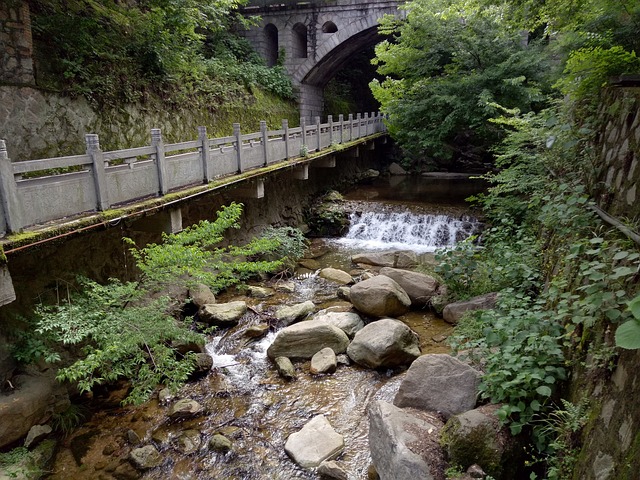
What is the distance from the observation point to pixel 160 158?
7141 millimetres

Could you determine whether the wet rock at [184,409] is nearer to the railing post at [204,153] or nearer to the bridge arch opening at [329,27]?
the railing post at [204,153]

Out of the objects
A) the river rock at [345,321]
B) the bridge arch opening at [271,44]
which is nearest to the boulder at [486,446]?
the river rock at [345,321]

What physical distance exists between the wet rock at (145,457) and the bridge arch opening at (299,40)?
21384mm

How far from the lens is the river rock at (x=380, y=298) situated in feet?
26.7

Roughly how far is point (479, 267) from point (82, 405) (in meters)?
7.36

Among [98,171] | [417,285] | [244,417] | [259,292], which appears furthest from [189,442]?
[417,285]

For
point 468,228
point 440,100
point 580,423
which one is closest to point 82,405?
point 580,423

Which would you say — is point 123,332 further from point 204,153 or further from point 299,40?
point 299,40

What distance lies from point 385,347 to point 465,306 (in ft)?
6.86

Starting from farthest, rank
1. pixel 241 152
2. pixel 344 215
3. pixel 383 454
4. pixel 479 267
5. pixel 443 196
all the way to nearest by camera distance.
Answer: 1. pixel 443 196
2. pixel 344 215
3. pixel 241 152
4. pixel 479 267
5. pixel 383 454

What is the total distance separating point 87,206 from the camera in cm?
592

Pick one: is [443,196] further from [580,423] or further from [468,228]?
[580,423]

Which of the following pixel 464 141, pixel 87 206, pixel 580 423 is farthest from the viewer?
pixel 464 141

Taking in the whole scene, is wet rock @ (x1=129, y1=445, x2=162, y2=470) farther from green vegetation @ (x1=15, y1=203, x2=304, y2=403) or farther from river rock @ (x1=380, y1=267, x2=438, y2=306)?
river rock @ (x1=380, y1=267, x2=438, y2=306)
